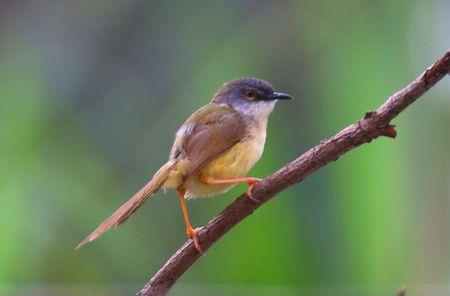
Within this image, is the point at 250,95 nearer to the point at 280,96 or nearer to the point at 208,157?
the point at 280,96

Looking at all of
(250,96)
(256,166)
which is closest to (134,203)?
(250,96)

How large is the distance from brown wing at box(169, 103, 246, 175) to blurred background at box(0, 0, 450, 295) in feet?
3.69

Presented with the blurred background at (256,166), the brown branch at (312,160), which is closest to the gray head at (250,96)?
the blurred background at (256,166)

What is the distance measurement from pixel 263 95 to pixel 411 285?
6.52 ft

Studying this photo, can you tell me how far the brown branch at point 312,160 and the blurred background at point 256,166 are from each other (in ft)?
4.73

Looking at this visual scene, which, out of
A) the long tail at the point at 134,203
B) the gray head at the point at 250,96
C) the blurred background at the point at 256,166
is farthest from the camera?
the blurred background at the point at 256,166

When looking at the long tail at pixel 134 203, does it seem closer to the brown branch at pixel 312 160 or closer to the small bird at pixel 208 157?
the small bird at pixel 208 157

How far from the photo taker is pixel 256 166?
5.24 meters

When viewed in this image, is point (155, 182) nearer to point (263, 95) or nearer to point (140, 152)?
point (263, 95)

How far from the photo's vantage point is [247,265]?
5262mm

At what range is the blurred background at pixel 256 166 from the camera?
5.15 metres

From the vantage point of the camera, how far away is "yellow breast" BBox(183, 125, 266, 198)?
3680mm

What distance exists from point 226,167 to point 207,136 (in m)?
0.18

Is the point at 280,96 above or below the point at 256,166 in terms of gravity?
above
